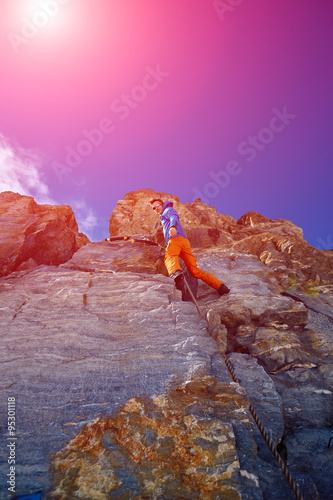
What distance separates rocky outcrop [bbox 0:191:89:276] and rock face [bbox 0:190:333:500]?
103cm

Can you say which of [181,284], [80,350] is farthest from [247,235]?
[80,350]

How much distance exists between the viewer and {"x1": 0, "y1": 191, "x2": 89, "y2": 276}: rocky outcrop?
9430 mm

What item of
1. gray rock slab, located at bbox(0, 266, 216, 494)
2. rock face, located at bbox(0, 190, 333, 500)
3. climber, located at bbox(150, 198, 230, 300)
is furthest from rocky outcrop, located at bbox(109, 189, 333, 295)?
gray rock slab, located at bbox(0, 266, 216, 494)

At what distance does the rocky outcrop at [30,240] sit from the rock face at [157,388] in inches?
40.5

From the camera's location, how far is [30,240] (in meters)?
10.3

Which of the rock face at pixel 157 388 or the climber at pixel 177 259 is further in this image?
the climber at pixel 177 259

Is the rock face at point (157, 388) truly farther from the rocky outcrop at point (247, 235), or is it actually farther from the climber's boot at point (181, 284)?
the rocky outcrop at point (247, 235)

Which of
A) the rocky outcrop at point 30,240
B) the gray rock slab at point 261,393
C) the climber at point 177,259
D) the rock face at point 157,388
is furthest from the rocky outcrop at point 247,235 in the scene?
the rocky outcrop at point 30,240

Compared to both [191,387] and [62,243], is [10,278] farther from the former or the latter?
[191,387]

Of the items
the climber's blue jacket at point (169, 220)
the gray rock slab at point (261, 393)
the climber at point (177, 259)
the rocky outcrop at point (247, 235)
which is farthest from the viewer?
the rocky outcrop at point (247, 235)

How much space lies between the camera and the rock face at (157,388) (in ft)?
10.2

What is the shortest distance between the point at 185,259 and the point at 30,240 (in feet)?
22.6

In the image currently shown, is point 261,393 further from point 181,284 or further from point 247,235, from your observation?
point 247,235

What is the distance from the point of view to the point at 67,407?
4.00 meters
